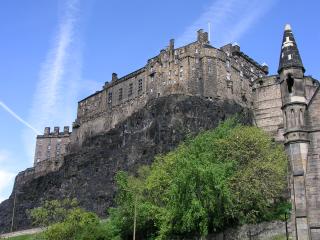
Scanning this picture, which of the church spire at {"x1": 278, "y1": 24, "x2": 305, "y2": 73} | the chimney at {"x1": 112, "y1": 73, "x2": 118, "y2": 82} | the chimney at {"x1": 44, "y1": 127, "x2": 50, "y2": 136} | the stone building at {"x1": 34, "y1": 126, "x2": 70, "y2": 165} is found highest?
the chimney at {"x1": 112, "y1": 73, "x2": 118, "y2": 82}

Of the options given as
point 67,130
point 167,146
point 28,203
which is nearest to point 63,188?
point 28,203

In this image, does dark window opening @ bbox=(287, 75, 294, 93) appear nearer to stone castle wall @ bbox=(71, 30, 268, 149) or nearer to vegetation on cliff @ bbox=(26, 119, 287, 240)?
vegetation on cliff @ bbox=(26, 119, 287, 240)

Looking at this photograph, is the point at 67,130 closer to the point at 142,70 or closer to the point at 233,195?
the point at 142,70

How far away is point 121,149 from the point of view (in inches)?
3720

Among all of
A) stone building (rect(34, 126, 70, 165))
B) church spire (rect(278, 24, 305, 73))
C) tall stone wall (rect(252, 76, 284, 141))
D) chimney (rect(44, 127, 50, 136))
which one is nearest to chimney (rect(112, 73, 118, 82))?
tall stone wall (rect(252, 76, 284, 141))

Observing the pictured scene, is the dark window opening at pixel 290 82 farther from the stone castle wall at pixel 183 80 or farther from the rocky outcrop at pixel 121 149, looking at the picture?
the stone castle wall at pixel 183 80

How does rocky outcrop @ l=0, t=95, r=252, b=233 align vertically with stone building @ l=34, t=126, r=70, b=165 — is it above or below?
below

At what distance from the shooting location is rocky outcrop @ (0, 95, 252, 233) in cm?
8631

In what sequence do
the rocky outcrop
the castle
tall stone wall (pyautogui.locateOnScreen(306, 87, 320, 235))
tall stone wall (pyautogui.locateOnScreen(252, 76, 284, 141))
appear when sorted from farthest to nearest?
the castle → tall stone wall (pyautogui.locateOnScreen(252, 76, 284, 141)) → the rocky outcrop → tall stone wall (pyautogui.locateOnScreen(306, 87, 320, 235))

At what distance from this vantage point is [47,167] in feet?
366

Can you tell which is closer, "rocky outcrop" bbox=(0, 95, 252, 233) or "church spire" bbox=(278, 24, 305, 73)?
"church spire" bbox=(278, 24, 305, 73)

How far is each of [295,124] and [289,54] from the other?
373 centimetres

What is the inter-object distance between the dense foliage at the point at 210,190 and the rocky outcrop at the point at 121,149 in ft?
107

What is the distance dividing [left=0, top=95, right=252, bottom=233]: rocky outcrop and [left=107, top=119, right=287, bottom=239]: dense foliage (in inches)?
1282
